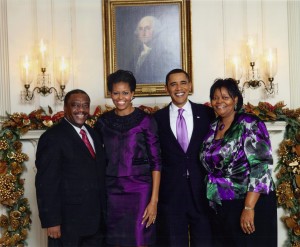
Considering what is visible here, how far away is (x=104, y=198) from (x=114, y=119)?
563 millimetres

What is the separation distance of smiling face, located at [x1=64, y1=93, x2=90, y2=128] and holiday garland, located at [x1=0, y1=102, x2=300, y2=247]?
3.95ft

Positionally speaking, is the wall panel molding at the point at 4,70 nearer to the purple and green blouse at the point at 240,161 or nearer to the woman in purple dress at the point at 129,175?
the woman in purple dress at the point at 129,175

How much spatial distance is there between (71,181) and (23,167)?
5.62 ft

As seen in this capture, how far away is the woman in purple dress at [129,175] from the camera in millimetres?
3047

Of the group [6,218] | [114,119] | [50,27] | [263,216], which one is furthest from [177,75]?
[6,218]

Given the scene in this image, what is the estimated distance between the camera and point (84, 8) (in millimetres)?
4699

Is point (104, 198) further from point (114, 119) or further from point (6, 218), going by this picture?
point (6, 218)

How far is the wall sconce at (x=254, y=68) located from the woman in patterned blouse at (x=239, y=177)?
5.04 ft

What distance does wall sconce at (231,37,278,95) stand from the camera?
4418mm

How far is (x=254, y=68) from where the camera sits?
4582mm

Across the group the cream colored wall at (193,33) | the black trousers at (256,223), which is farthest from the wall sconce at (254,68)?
the black trousers at (256,223)

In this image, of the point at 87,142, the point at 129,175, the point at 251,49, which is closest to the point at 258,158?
the point at 129,175

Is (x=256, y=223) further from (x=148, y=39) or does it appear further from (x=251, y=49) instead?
(x=148, y=39)

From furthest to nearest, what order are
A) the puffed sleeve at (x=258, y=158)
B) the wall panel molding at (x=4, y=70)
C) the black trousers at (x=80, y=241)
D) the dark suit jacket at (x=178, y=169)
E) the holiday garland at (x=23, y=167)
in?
1. the wall panel molding at (x=4, y=70)
2. the holiday garland at (x=23, y=167)
3. the dark suit jacket at (x=178, y=169)
4. the black trousers at (x=80, y=241)
5. the puffed sleeve at (x=258, y=158)
